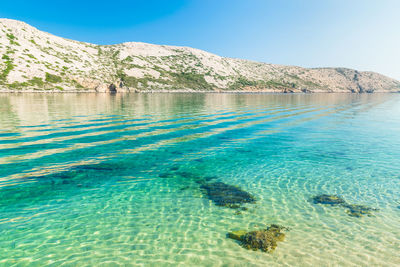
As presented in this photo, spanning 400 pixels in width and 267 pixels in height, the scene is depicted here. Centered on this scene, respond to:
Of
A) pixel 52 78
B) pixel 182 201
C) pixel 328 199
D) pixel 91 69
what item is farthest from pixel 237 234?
pixel 91 69

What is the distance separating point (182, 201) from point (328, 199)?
568 centimetres

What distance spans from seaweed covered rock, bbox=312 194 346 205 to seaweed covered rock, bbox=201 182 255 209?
8.07 ft

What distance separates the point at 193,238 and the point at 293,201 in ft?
14.2

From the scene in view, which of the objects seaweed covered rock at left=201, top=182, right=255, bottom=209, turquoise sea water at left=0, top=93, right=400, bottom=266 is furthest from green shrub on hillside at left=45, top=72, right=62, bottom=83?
seaweed covered rock at left=201, top=182, right=255, bottom=209

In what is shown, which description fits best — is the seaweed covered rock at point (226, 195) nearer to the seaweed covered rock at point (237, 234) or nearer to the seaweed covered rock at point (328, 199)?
the seaweed covered rock at point (237, 234)

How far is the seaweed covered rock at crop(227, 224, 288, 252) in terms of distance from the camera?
19.8ft

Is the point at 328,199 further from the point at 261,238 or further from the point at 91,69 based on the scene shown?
the point at 91,69

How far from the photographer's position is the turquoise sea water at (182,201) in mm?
5762

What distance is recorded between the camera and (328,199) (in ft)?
28.5

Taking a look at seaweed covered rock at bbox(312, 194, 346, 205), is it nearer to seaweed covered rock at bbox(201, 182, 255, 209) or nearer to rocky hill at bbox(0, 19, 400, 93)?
seaweed covered rock at bbox(201, 182, 255, 209)

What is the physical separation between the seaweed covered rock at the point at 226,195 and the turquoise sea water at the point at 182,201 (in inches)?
13.3

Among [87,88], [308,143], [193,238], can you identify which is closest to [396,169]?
[308,143]

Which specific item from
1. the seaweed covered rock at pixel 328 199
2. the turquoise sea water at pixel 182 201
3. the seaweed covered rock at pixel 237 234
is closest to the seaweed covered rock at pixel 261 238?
the seaweed covered rock at pixel 237 234

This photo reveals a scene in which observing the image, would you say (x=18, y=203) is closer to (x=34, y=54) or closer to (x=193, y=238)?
(x=193, y=238)
